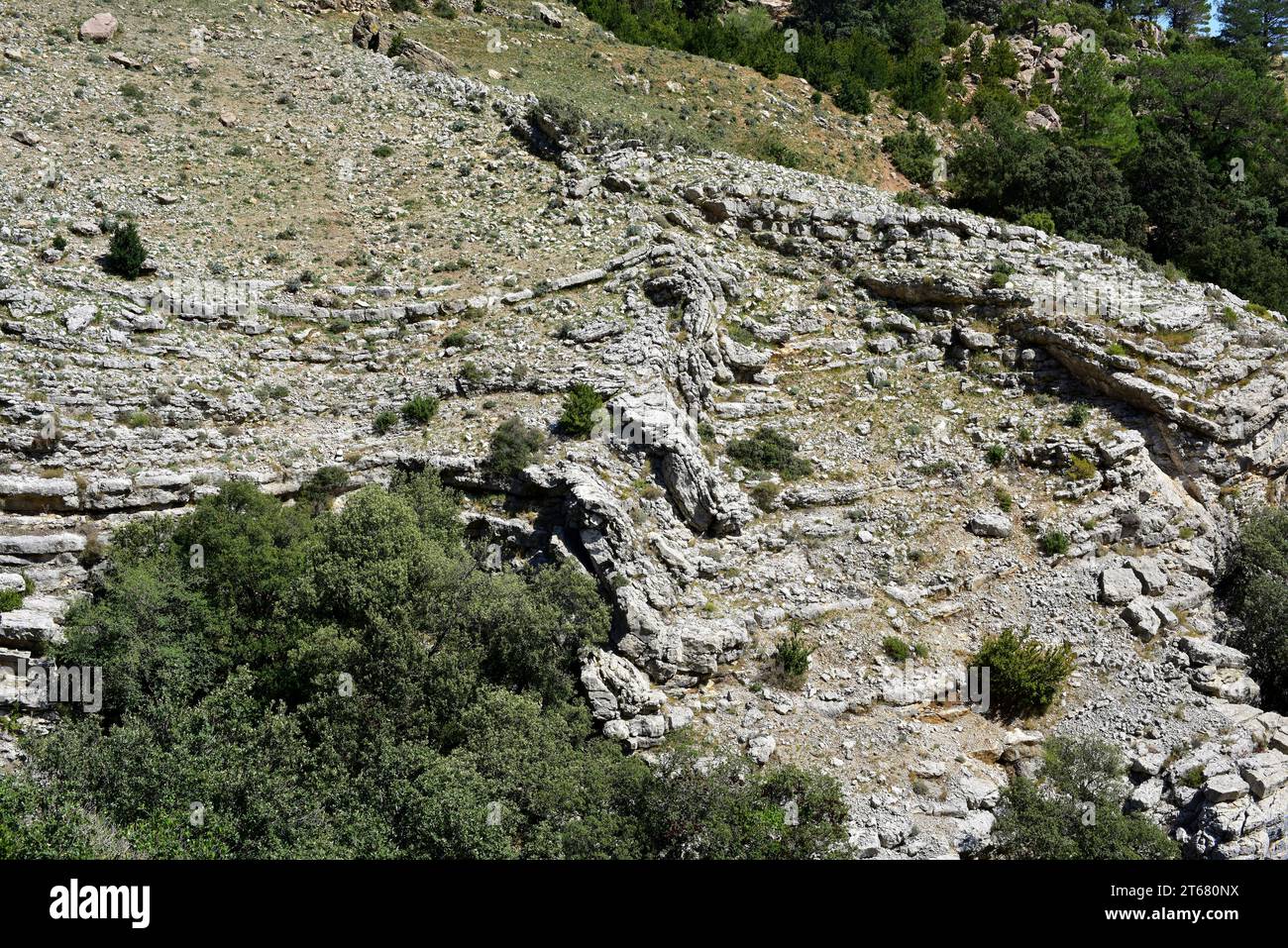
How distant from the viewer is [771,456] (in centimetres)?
2308

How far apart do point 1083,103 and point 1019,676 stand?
32.3m

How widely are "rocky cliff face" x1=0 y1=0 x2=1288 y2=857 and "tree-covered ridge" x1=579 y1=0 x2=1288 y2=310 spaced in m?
7.58

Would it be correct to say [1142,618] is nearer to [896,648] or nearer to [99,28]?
[896,648]

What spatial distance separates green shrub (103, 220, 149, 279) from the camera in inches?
936

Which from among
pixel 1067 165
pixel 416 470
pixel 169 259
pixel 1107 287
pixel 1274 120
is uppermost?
pixel 1274 120

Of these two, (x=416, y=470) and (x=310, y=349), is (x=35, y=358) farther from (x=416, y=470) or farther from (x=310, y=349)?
(x=416, y=470)

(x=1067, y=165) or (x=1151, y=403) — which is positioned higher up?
(x=1067, y=165)

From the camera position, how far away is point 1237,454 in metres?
23.4

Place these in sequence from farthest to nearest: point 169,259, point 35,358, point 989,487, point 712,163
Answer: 1. point 712,163
2. point 169,259
3. point 989,487
4. point 35,358

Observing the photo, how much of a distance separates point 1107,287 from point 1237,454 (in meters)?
5.79

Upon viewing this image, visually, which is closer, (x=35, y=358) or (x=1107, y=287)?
(x=35, y=358)

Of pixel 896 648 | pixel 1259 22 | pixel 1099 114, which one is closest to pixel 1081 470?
pixel 896 648

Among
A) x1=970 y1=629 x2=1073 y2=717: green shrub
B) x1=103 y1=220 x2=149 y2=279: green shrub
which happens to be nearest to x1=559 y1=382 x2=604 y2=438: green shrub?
x1=970 y1=629 x2=1073 y2=717: green shrub
